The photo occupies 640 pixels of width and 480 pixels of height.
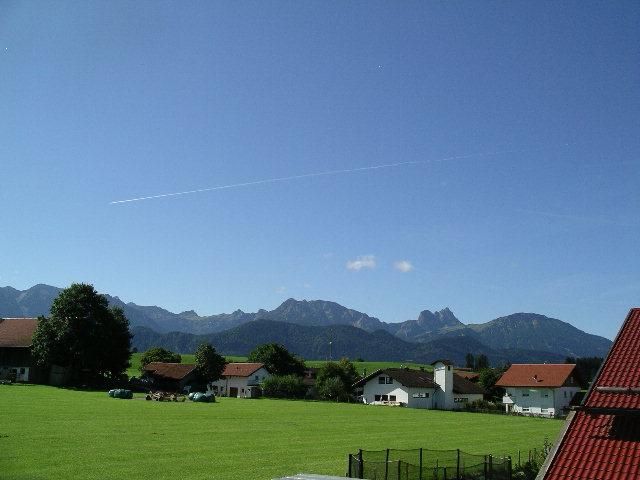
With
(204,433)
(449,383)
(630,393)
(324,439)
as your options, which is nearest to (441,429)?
(324,439)

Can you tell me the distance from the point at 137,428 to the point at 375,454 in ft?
60.1

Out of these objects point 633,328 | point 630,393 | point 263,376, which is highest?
point 633,328

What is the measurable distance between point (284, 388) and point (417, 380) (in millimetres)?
23272

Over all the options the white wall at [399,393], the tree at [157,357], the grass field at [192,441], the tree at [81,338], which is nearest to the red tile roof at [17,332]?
the tree at [81,338]

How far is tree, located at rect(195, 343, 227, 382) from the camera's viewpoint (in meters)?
103

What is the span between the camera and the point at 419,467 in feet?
75.5

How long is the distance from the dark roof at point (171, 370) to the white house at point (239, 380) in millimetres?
6913

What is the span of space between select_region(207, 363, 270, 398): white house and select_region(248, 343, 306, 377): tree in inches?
260

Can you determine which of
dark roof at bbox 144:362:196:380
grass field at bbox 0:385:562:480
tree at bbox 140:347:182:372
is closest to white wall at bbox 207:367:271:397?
dark roof at bbox 144:362:196:380

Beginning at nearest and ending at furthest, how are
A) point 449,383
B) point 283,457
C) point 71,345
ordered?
point 283,457
point 71,345
point 449,383

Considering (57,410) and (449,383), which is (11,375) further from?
(449,383)

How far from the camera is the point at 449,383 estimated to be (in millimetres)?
94438

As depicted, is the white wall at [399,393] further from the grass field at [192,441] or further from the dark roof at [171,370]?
the grass field at [192,441]

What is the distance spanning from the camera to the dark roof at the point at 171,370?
99.9 meters
